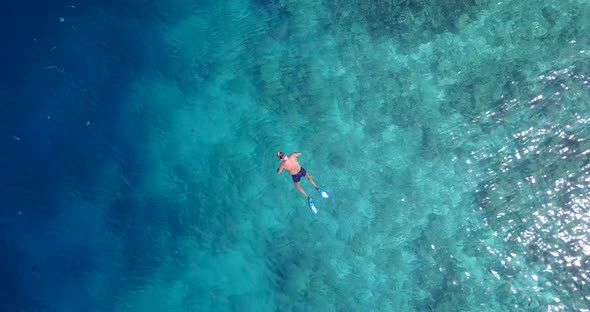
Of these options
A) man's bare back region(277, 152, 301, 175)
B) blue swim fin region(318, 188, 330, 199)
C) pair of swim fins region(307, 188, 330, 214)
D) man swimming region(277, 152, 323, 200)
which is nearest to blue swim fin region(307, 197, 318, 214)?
pair of swim fins region(307, 188, 330, 214)

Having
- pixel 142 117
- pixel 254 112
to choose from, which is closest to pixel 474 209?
pixel 254 112

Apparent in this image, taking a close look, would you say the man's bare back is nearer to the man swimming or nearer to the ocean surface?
the man swimming

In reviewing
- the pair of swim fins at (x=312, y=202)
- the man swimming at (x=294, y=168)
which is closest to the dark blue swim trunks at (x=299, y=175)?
the man swimming at (x=294, y=168)

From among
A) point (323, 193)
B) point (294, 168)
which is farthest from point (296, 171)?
point (323, 193)

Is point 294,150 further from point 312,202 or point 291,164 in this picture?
point 312,202

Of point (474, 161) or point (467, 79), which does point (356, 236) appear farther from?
point (467, 79)

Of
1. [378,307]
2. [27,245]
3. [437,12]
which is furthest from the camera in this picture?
[27,245]
